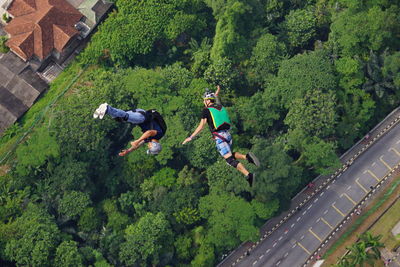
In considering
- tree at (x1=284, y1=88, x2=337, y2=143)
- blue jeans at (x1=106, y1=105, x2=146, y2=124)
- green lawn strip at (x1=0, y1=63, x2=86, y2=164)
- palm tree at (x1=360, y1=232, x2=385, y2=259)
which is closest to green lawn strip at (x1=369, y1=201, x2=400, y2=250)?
palm tree at (x1=360, y1=232, x2=385, y2=259)

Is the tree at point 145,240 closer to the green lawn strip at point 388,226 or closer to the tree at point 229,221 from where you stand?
the tree at point 229,221

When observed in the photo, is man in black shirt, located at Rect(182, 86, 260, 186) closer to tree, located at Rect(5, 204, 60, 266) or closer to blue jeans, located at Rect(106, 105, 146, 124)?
blue jeans, located at Rect(106, 105, 146, 124)

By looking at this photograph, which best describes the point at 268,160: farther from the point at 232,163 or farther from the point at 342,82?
the point at 232,163

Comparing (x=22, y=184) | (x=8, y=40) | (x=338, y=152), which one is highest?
(x=8, y=40)

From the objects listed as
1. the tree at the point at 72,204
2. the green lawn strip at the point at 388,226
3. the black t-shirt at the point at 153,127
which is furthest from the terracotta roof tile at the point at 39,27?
the green lawn strip at the point at 388,226

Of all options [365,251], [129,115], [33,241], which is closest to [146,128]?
[129,115]

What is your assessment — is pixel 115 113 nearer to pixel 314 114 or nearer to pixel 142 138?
pixel 142 138

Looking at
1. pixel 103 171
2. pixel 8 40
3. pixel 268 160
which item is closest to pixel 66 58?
pixel 8 40
